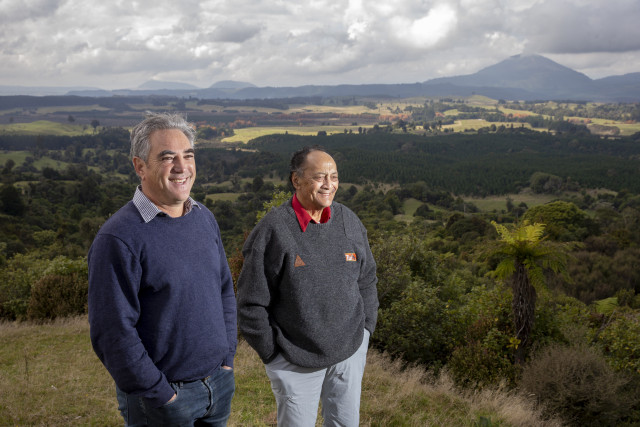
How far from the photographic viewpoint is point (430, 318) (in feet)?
32.8

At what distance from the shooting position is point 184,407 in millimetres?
2160

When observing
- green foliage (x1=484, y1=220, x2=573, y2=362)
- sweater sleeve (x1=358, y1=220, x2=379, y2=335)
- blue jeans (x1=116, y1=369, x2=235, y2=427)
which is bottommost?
green foliage (x1=484, y1=220, x2=573, y2=362)

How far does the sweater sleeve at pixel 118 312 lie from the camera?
1937 mm

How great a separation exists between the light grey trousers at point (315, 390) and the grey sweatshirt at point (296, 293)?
0.08 meters

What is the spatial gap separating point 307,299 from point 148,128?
4.09 feet

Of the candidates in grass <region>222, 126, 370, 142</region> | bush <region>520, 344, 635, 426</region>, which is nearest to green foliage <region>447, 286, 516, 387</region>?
bush <region>520, 344, 635, 426</region>

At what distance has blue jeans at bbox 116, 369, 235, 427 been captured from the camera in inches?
83.4

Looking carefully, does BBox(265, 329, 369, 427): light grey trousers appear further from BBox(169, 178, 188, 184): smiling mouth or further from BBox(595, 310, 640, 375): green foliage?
BBox(595, 310, 640, 375): green foliage

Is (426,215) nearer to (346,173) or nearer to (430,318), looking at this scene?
(346,173)

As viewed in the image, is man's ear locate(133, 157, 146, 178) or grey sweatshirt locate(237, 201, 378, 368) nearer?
man's ear locate(133, 157, 146, 178)

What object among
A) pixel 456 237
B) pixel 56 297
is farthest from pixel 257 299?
pixel 456 237

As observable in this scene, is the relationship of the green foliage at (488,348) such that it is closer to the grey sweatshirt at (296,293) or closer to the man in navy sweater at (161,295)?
the grey sweatshirt at (296,293)

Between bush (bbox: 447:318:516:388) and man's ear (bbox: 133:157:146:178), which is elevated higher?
man's ear (bbox: 133:157:146:178)

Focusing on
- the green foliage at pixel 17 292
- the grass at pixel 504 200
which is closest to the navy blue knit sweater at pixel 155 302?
the green foliage at pixel 17 292
